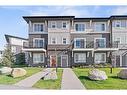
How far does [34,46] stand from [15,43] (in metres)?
3.53

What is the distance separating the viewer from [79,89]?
53.6 ft

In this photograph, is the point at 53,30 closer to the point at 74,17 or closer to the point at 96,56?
the point at 74,17

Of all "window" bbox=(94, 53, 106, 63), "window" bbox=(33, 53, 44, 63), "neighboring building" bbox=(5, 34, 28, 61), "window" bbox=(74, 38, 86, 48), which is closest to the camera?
"neighboring building" bbox=(5, 34, 28, 61)

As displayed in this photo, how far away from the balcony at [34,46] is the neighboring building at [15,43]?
631 mm

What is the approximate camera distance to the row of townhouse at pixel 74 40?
32.9 m

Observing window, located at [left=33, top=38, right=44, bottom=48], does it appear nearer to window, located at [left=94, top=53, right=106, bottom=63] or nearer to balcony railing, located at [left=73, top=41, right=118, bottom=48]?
balcony railing, located at [left=73, top=41, right=118, bottom=48]

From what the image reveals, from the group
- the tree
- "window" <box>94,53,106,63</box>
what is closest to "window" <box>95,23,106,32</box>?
"window" <box>94,53,106,63</box>

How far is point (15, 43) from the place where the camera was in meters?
31.1

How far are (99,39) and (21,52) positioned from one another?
800 cm

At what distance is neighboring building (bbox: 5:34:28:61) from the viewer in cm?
2944

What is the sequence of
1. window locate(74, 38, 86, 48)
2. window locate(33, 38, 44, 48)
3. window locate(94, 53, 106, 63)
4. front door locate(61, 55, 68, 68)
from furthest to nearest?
1. window locate(33, 38, 44, 48)
2. window locate(74, 38, 86, 48)
3. front door locate(61, 55, 68, 68)
4. window locate(94, 53, 106, 63)

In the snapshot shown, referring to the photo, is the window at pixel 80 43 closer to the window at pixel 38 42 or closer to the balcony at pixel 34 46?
the balcony at pixel 34 46

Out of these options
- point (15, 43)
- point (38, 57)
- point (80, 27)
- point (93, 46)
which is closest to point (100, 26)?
point (80, 27)

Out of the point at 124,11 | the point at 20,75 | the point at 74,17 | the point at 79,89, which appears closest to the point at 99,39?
the point at 74,17
